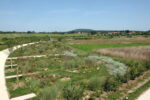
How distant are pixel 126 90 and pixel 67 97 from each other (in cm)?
385

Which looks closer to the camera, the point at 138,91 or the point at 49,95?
the point at 49,95

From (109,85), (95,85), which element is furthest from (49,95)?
(109,85)

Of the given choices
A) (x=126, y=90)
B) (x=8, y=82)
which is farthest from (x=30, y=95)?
(x=126, y=90)

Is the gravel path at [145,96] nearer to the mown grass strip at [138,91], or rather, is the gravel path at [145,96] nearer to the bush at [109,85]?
the mown grass strip at [138,91]

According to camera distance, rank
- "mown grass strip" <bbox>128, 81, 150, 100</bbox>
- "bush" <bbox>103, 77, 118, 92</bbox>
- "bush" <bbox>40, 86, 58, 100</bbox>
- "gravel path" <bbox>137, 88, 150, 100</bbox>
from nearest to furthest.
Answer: "bush" <bbox>40, 86, 58, 100</bbox> → "gravel path" <bbox>137, 88, 150, 100</bbox> → "mown grass strip" <bbox>128, 81, 150, 100</bbox> → "bush" <bbox>103, 77, 118, 92</bbox>

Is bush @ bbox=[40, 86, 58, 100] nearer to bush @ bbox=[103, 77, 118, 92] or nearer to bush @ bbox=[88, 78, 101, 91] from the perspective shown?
bush @ bbox=[88, 78, 101, 91]

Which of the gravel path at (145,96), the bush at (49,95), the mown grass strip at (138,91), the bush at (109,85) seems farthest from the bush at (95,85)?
the bush at (49,95)

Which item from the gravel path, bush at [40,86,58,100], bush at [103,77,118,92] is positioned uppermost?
bush at [40,86,58,100]

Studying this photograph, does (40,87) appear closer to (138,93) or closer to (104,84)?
(104,84)

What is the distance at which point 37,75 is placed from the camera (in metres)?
14.2

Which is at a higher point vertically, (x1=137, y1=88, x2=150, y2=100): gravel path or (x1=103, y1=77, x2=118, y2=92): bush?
(x1=103, y1=77, x2=118, y2=92): bush

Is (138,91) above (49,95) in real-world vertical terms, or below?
below

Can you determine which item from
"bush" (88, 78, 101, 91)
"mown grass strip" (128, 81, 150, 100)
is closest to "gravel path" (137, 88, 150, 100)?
"mown grass strip" (128, 81, 150, 100)

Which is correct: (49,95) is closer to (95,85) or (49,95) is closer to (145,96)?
(95,85)
